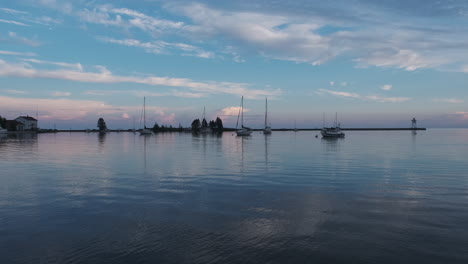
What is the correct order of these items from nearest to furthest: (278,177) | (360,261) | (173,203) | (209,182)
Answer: (360,261), (173,203), (209,182), (278,177)

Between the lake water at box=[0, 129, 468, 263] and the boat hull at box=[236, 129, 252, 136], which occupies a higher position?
the boat hull at box=[236, 129, 252, 136]

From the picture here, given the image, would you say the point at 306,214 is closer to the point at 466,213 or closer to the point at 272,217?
the point at 272,217

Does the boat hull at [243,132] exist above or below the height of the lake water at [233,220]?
above

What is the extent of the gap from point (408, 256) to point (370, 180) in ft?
50.8

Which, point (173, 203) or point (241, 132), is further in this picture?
point (241, 132)

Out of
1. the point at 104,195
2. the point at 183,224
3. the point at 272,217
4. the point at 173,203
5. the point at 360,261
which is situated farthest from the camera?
the point at 104,195

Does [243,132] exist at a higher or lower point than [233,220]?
higher

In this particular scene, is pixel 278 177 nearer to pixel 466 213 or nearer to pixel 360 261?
pixel 466 213

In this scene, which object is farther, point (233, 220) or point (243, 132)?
point (243, 132)

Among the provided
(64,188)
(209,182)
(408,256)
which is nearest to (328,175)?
(209,182)

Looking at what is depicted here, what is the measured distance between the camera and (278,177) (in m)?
25.8

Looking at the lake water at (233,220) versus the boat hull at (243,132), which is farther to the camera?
the boat hull at (243,132)

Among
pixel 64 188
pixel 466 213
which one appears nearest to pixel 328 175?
pixel 466 213

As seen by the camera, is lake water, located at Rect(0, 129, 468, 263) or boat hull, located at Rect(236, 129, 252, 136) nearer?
lake water, located at Rect(0, 129, 468, 263)
